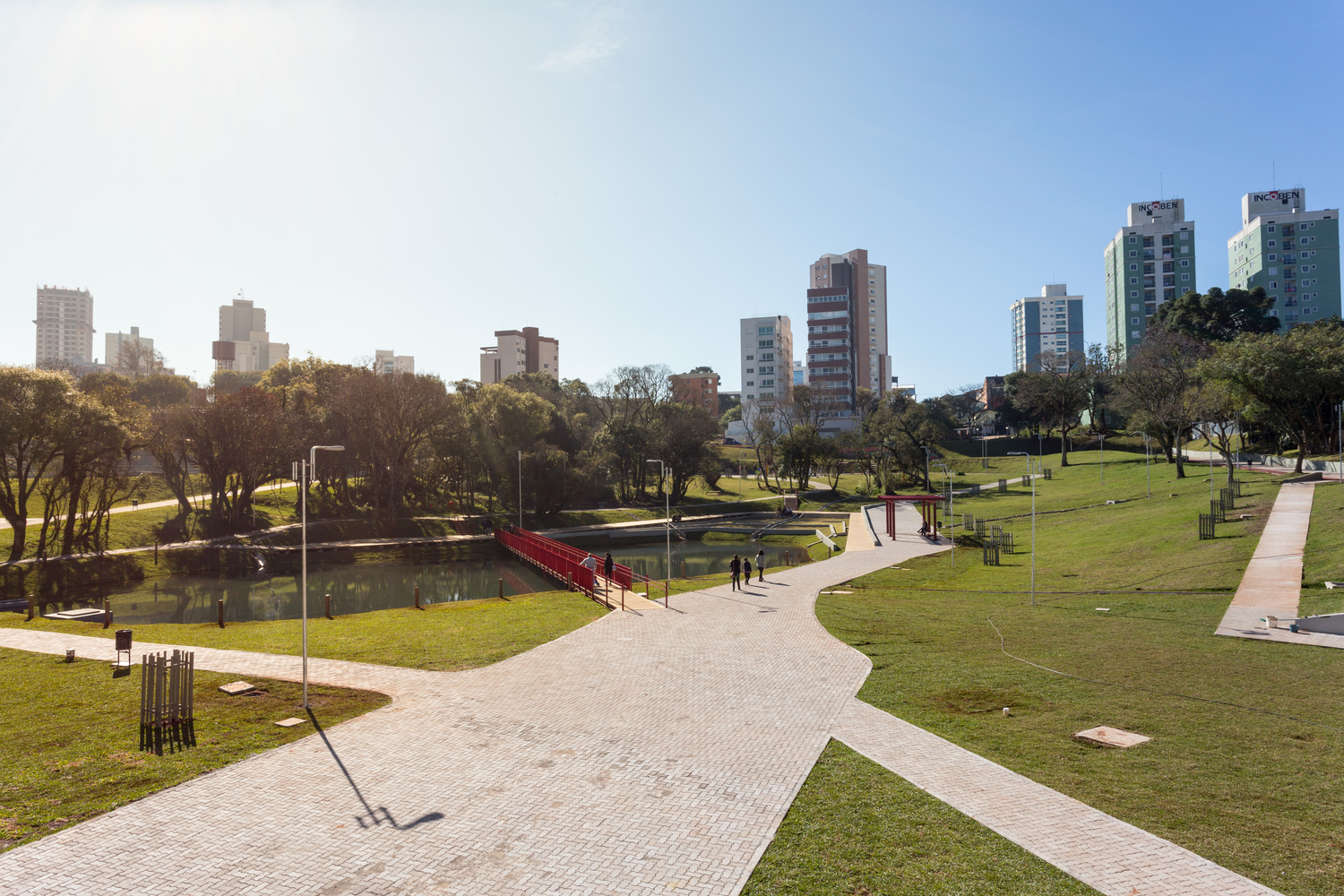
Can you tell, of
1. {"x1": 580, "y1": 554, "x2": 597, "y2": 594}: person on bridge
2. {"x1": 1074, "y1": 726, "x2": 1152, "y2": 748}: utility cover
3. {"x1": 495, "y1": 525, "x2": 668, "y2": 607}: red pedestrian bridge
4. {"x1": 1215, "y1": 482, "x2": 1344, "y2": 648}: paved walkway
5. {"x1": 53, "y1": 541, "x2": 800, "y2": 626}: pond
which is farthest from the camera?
{"x1": 53, "y1": 541, "x2": 800, "y2": 626}: pond

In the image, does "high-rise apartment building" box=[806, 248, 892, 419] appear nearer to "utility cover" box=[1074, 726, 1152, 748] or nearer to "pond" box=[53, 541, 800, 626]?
"pond" box=[53, 541, 800, 626]

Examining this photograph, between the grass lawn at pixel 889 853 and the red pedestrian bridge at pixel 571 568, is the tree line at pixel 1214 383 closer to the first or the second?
the red pedestrian bridge at pixel 571 568

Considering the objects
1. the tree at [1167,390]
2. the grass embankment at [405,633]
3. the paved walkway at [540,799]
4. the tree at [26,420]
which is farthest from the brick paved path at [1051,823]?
the tree at [1167,390]

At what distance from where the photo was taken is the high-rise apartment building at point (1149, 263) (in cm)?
12231

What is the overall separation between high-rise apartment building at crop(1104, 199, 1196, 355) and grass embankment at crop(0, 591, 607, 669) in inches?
5071

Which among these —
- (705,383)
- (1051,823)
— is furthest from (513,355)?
(1051,823)

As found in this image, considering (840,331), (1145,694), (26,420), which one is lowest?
(1145,694)

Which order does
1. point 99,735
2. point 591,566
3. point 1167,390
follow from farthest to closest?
point 1167,390 → point 591,566 → point 99,735

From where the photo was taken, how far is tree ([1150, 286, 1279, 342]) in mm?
79125

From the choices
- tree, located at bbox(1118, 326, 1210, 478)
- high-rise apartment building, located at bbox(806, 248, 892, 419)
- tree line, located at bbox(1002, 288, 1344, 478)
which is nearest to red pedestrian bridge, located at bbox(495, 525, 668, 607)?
tree line, located at bbox(1002, 288, 1344, 478)

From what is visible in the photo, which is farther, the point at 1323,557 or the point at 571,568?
the point at 571,568

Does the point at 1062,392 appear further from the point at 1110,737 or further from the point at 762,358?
the point at 1110,737

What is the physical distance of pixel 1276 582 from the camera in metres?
22.0

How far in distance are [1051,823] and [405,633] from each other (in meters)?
17.8
